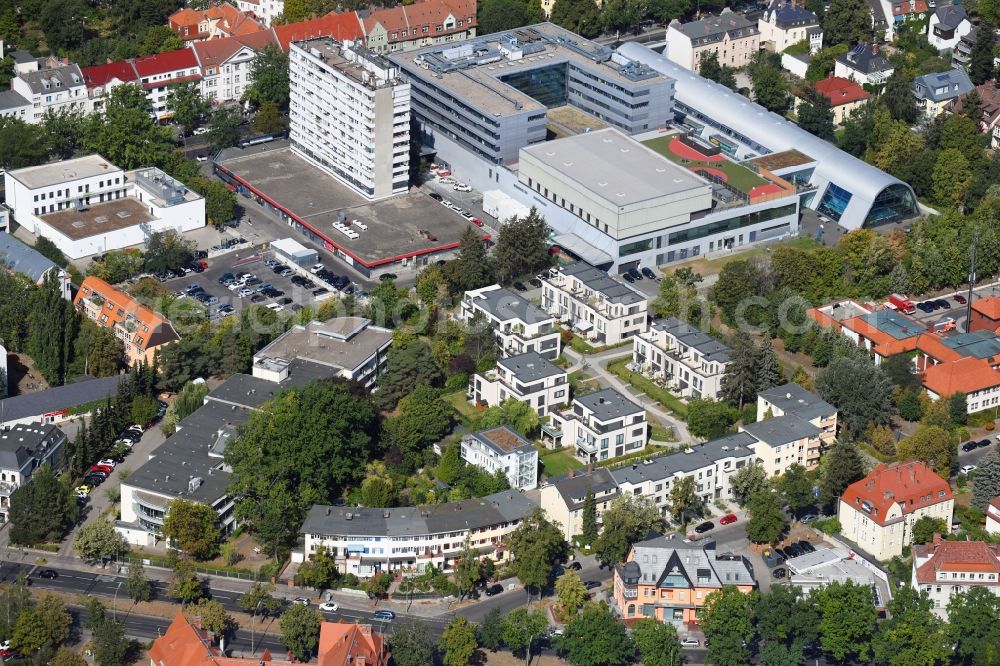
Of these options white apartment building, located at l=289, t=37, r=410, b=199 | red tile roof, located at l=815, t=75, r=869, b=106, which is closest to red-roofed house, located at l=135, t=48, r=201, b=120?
white apartment building, located at l=289, t=37, r=410, b=199

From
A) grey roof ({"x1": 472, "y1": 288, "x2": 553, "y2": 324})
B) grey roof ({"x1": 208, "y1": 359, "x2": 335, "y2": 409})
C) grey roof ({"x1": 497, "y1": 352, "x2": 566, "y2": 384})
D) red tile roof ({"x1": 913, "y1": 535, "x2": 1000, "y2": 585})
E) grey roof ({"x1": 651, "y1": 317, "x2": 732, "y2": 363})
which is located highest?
red tile roof ({"x1": 913, "y1": 535, "x2": 1000, "y2": 585})

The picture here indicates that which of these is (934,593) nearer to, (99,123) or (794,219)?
(794,219)

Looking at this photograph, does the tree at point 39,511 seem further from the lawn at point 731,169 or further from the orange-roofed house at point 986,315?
the orange-roofed house at point 986,315

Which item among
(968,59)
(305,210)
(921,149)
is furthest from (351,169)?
(968,59)

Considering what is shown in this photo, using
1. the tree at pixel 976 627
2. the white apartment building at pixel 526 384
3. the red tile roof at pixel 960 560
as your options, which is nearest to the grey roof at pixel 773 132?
the white apartment building at pixel 526 384

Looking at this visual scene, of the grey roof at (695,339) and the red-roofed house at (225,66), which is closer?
the grey roof at (695,339)

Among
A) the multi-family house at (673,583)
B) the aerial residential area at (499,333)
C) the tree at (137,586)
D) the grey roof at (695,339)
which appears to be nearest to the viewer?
the multi-family house at (673,583)

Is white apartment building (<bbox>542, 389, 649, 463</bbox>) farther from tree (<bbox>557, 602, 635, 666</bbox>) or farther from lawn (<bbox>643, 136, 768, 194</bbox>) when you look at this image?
lawn (<bbox>643, 136, 768, 194</bbox>)
